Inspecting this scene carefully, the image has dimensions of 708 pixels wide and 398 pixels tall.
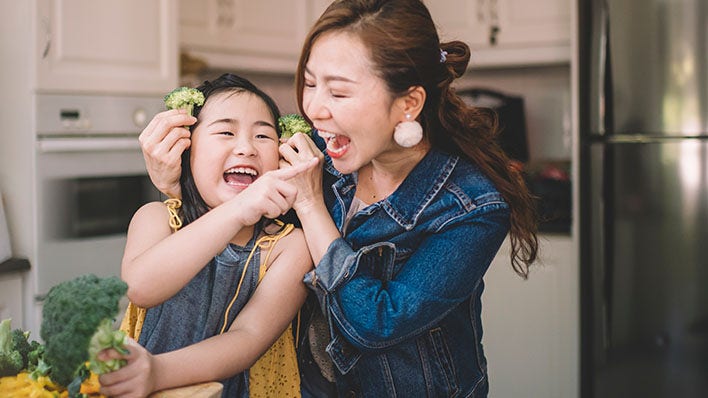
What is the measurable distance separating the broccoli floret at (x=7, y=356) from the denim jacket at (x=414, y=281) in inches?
15.4

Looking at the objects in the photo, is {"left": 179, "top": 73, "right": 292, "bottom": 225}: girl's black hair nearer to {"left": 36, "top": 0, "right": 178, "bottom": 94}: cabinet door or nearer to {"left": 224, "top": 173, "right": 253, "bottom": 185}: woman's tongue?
{"left": 224, "top": 173, "right": 253, "bottom": 185}: woman's tongue

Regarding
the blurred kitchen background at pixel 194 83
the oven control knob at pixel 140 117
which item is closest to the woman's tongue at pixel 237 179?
the blurred kitchen background at pixel 194 83

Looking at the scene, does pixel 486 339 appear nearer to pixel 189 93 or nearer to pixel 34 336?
pixel 34 336

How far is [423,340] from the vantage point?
49.4 inches

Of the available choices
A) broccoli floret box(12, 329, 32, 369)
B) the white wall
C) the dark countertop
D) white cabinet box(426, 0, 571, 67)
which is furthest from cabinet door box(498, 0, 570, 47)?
broccoli floret box(12, 329, 32, 369)

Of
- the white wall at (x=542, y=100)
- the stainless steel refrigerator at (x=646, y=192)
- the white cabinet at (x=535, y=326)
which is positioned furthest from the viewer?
the white wall at (x=542, y=100)

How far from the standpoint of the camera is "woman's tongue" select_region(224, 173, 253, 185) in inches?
47.7

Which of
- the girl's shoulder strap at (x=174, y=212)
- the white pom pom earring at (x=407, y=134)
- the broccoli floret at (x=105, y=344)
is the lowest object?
the broccoli floret at (x=105, y=344)

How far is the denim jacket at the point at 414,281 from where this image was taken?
3.71 feet

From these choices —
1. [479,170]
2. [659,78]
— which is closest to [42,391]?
[479,170]

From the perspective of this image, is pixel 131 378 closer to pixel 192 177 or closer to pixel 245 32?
pixel 192 177

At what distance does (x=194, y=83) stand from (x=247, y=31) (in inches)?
12.6

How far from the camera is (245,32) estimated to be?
11.5 feet

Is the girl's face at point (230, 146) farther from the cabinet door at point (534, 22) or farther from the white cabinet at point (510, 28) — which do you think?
the cabinet door at point (534, 22)
